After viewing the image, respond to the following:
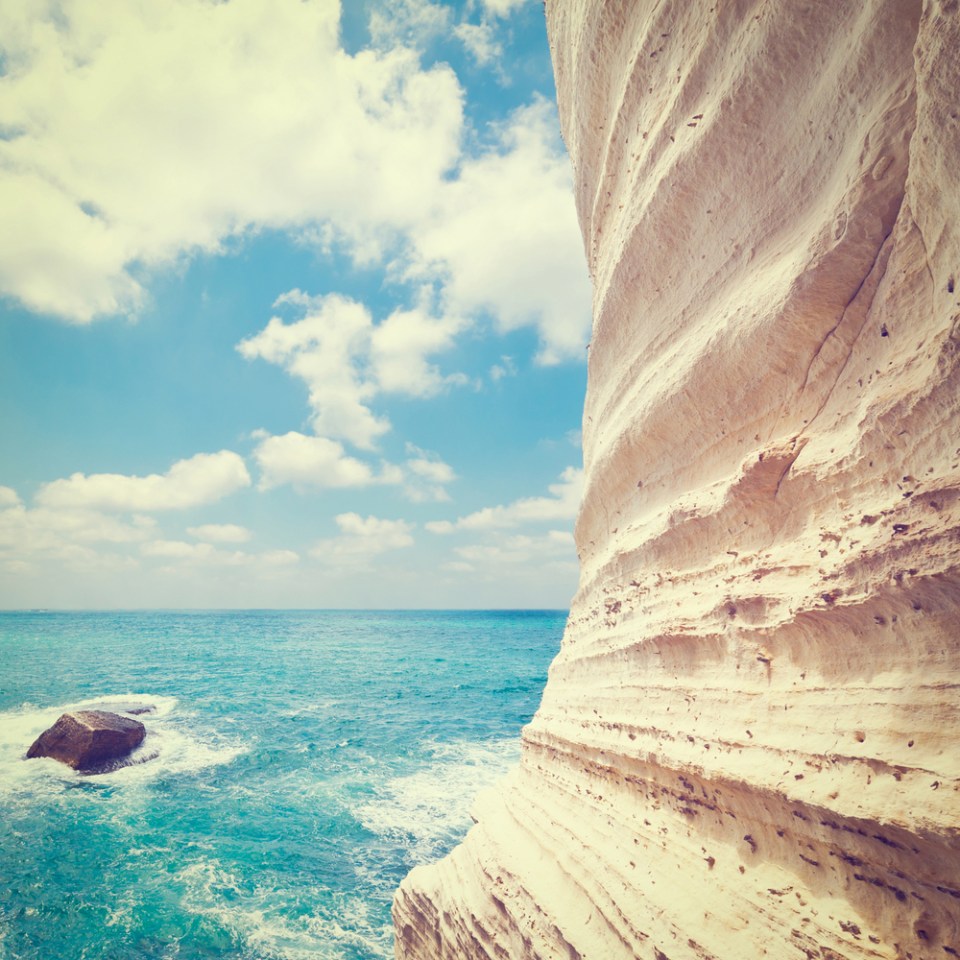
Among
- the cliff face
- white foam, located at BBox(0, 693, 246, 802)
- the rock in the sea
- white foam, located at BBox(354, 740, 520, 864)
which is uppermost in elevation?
the cliff face

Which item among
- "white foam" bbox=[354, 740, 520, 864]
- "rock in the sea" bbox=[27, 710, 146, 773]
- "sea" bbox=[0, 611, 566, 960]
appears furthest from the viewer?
"rock in the sea" bbox=[27, 710, 146, 773]

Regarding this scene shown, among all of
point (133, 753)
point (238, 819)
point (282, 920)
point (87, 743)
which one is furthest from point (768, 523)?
point (133, 753)

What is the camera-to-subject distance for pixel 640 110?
3.95 metres

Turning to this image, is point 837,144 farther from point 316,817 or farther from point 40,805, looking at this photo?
point 40,805

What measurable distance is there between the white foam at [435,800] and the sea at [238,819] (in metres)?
0.05

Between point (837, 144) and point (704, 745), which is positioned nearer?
point (837, 144)

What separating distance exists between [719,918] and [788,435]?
2429 millimetres

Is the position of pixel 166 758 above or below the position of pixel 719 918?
below

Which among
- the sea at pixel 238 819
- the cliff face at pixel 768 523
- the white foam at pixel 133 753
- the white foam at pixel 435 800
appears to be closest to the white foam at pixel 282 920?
the sea at pixel 238 819

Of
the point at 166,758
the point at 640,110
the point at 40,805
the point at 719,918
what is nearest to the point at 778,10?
the point at 640,110

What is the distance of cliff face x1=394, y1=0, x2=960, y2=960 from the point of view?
6.48ft

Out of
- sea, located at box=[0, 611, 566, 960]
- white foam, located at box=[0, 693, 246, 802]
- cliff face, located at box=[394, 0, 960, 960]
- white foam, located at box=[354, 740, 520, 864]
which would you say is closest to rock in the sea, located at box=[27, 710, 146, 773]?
white foam, located at box=[0, 693, 246, 802]

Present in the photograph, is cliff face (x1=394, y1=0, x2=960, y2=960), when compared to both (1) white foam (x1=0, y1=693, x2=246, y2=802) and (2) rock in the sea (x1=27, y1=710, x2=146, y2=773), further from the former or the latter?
(2) rock in the sea (x1=27, y1=710, x2=146, y2=773)

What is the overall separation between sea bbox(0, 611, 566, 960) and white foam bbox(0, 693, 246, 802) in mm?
71
